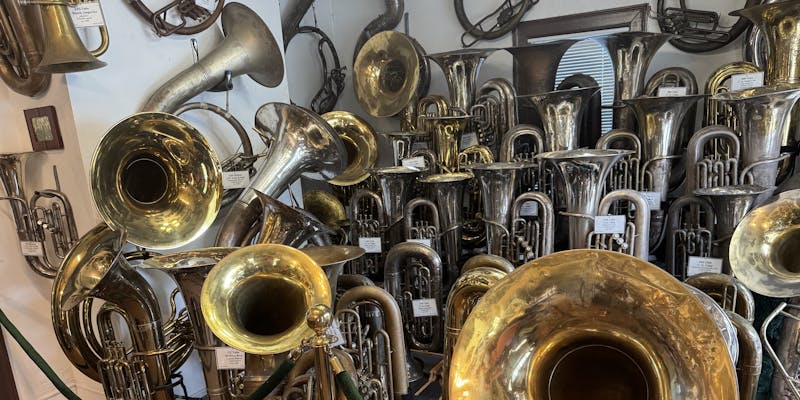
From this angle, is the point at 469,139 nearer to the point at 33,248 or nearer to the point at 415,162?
the point at 415,162

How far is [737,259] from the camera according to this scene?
1.84 m

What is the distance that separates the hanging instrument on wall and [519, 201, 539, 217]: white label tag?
206 cm

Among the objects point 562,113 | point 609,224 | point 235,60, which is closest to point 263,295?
point 235,60

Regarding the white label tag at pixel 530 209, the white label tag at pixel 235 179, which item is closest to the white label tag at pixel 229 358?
the white label tag at pixel 235 179

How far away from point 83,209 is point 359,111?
241cm

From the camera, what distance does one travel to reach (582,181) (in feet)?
8.24

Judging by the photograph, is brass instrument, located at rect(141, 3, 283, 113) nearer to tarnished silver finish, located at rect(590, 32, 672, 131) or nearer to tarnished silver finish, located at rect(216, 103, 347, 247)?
tarnished silver finish, located at rect(216, 103, 347, 247)

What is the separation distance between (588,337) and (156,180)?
7.09 ft

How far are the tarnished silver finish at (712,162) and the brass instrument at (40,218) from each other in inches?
129

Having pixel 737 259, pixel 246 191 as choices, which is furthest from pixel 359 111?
pixel 737 259

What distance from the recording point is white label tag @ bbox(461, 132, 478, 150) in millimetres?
3348

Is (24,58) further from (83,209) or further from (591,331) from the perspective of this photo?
(591,331)

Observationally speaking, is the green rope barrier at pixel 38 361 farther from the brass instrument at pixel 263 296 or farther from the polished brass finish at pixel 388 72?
the polished brass finish at pixel 388 72

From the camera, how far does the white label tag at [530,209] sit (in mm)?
2777
